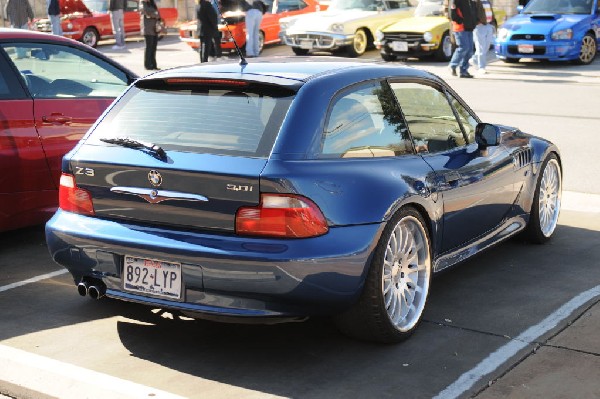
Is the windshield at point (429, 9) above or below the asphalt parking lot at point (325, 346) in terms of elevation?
below

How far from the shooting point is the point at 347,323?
18.2ft

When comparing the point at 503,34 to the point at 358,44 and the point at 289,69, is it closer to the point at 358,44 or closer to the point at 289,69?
the point at 358,44

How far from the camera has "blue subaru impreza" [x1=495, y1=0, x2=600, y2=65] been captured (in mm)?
21078

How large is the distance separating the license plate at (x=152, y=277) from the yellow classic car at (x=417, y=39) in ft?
59.3

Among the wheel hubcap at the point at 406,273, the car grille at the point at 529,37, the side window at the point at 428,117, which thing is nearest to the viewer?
the wheel hubcap at the point at 406,273

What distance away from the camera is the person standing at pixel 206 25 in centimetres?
2236

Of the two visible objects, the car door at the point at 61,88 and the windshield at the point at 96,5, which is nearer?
the car door at the point at 61,88

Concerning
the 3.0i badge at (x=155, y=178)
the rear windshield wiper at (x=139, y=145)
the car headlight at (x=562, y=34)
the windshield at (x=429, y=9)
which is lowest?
the car headlight at (x=562, y=34)

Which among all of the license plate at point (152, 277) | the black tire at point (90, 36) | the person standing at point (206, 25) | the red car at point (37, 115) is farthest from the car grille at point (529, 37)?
the license plate at point (152, 277)

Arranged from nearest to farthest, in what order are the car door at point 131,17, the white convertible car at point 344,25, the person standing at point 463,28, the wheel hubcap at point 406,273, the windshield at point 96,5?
the wheel hubcap at point 406,273 < the person standing at point 463,28 < the white convertible car at point 344,25 < the windshield at point 96,5 < the car door at point 131,17

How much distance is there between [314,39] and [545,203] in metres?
17.4

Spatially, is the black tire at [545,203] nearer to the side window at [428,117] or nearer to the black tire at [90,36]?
the side window at [428,117]

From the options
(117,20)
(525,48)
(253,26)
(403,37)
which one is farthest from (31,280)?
(117,20)

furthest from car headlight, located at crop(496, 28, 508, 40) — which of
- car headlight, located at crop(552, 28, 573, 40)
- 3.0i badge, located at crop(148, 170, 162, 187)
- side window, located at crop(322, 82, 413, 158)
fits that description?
3.0i badge, located at crop(148, 170, 162, 187)
